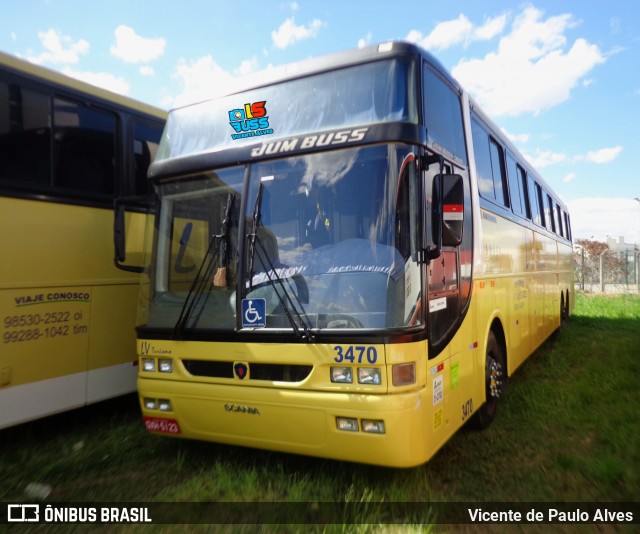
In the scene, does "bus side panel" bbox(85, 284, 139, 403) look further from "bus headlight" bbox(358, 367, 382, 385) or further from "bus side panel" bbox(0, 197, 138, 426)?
"bus headlight" bbox(358, 367, 382, 385)

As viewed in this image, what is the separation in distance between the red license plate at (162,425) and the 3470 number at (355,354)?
5.68 ft

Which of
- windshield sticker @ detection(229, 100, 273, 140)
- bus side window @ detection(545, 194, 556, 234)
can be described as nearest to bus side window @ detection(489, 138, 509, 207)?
windshield sticker @ detection(229, 100, 273, 140)

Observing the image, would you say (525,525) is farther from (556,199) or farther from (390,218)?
(556,199)

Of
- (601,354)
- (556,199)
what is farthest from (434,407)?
(556,199)

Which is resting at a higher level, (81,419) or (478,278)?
(478,278)

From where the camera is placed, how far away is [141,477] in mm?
4418

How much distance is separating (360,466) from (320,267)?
1807 mm

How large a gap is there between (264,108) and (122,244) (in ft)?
5.72

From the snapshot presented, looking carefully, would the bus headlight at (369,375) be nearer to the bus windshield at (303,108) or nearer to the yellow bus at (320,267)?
the yellow bus at (320,267)

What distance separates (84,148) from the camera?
5613 mm

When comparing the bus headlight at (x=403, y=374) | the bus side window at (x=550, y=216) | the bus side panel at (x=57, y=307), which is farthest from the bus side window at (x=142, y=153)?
the bus side window at (x=550, y=216)

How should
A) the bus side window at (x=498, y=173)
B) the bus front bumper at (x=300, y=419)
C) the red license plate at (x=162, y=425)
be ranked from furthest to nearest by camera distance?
the bus side window at (x=498, y=173) → the red license plate at (x=162, y=425) → the bus front bumper at (x=300, y=419)

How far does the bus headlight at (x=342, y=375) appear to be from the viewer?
367 cm

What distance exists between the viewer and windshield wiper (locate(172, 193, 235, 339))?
13.9ft
